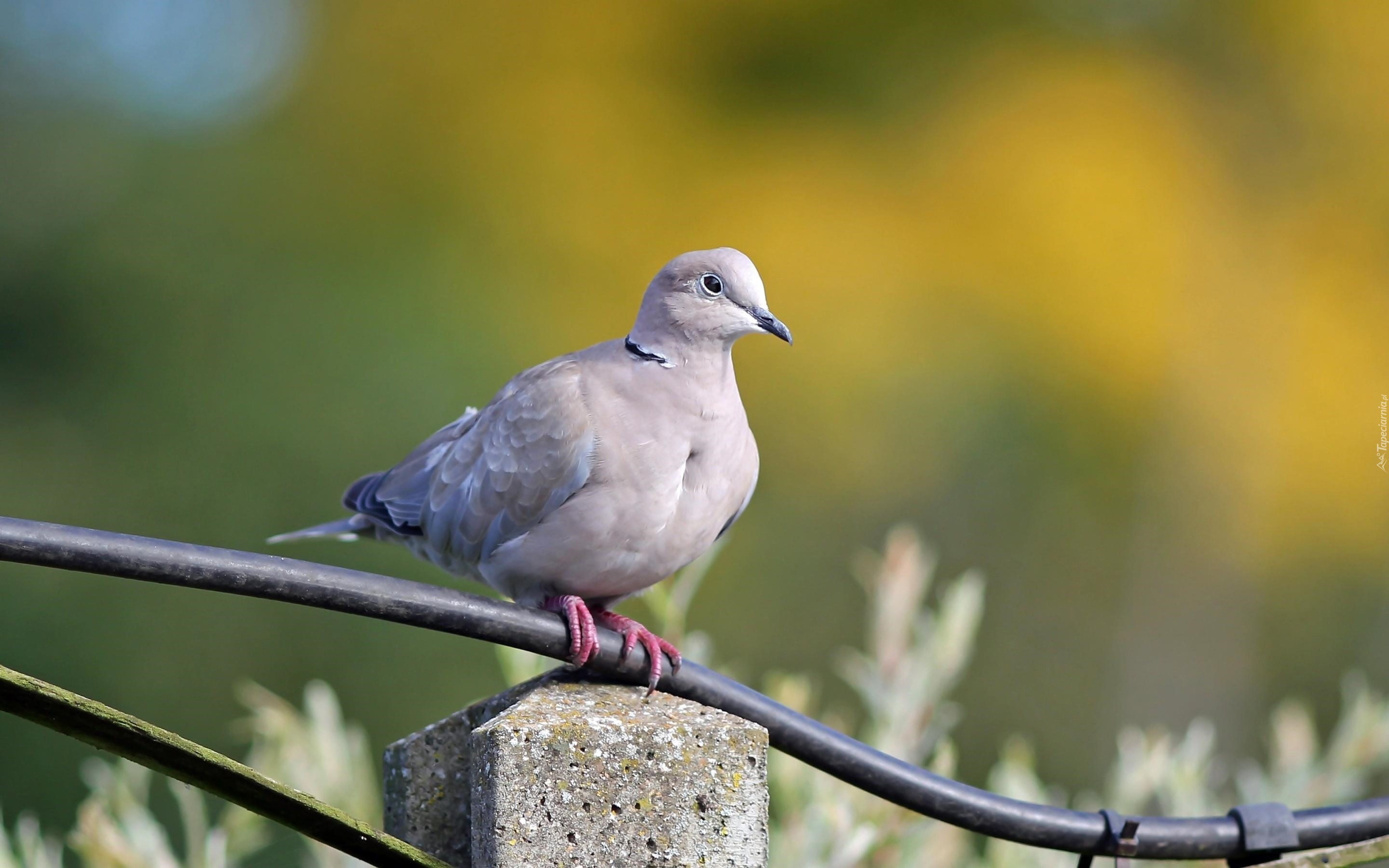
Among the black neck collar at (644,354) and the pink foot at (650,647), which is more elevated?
the black neck collar at (644,354)

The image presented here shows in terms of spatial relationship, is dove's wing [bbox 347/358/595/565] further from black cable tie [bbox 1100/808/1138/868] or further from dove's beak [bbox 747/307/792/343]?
black cable tie [bbox 1100/808/1138/868]

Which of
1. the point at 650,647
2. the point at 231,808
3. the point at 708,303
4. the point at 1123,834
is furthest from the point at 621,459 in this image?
the point at 231,808

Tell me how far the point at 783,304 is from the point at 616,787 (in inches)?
250

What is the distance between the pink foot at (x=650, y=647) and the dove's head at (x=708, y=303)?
1.54ft

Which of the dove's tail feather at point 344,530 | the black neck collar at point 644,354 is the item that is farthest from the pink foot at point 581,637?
the dove's tail feather at point 344,530

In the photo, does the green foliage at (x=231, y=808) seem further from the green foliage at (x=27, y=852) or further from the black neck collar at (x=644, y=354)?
the black neck collar at (x=644, y=354)

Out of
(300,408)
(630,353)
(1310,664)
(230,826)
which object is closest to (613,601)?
(630,353)

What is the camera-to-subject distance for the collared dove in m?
1.83

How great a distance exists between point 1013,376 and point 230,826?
6.60 metres

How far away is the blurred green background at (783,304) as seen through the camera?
7117mm

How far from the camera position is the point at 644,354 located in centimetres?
198

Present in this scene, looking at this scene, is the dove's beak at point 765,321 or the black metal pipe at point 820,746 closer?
the black metal pipe at point 820,746

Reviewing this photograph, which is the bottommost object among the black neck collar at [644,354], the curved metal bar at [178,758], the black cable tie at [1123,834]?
the curved metal bar at [178,758]

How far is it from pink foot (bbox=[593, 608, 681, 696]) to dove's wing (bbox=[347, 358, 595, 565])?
0.87 ft
